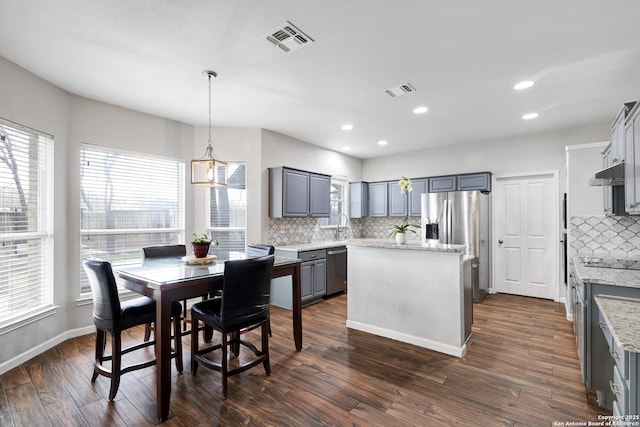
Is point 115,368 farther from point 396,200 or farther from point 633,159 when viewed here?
point 396,200

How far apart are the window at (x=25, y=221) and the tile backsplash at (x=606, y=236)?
19.0 ft

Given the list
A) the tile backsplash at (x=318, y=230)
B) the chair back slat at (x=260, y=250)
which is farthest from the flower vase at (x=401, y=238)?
the tile backsplash at (x=318, y=230)

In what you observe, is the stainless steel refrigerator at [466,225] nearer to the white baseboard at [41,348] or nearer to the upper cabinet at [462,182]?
the upper cabinet at [462,182]

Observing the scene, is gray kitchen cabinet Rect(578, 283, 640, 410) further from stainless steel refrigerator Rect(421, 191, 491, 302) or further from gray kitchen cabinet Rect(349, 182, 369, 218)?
gray kitchen cabinet Rect(349, 182, 369, 218)

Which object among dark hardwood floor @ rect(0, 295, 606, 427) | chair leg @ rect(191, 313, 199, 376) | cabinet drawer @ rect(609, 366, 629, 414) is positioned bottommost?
dark hardwood floor @ rect(0, 295, 606, 427)

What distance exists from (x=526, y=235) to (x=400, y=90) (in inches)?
142

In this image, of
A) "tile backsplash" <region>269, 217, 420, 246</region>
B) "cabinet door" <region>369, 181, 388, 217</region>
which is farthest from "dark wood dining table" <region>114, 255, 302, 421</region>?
"cabinet door" <region>369, 181, 388, 217</region>

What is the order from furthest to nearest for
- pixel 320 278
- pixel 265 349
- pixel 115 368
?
pixel 320 278
pixel 265 349
pixel 115 368

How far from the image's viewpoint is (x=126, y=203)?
3.90m

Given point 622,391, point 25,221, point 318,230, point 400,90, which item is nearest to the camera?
point 622,391

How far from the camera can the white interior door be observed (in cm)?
488

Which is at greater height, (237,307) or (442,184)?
(442,184)

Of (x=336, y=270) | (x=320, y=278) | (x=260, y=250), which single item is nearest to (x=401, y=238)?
(x=260, y=250)

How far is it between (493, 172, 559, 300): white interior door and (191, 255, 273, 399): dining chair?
4592 mm
